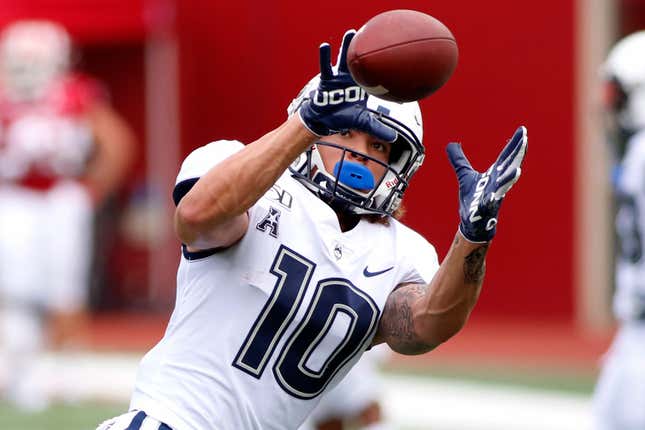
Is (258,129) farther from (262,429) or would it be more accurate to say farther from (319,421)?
(262,429)

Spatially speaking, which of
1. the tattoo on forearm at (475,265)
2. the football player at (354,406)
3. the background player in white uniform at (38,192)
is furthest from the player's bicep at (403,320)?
the background player in white uniform at (38,192)

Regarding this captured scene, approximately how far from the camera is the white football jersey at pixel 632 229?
18.0 feet

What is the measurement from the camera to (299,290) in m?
3.56

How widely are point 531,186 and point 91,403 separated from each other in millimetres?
6242

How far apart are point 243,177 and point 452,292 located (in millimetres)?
630

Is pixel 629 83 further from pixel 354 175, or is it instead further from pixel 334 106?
pixel 334 106

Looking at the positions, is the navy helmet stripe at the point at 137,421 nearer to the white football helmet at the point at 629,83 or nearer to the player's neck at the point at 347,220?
the player's neck at the point at 347,220

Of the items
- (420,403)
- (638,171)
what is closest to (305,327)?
(638,171)

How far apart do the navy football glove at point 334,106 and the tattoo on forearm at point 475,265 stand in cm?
40

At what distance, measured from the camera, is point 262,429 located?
3.60 metres

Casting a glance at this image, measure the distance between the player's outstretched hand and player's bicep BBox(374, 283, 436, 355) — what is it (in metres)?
0.30

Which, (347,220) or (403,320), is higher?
(347,220)

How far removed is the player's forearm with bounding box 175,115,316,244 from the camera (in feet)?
10.6

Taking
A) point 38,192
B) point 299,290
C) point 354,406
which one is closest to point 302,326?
point 299,290
